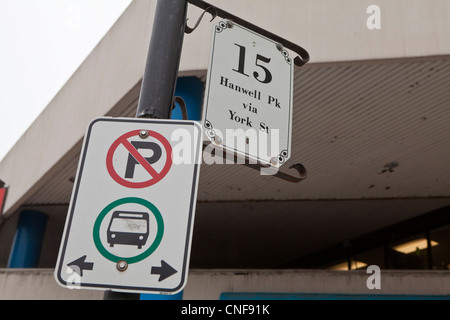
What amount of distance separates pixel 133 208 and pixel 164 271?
301 mm

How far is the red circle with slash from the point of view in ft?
7.61

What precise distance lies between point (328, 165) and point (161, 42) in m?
7.55

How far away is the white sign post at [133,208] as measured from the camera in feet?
6.96

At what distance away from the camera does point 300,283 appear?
10.4m

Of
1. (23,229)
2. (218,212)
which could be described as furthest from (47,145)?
(218,212)

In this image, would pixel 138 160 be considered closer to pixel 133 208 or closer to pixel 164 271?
pixel 133 208

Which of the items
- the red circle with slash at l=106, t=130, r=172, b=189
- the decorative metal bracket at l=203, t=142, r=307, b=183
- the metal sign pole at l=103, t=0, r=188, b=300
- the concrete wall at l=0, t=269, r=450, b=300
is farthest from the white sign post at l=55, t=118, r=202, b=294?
the concrete wall at l=0, t=269, r=450, b=300

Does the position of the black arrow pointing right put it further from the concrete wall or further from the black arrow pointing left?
the concrete wall

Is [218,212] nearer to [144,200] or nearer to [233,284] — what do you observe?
[233,284]

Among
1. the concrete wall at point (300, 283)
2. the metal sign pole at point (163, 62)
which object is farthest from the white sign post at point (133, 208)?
the concrete wall at point (300, 283)

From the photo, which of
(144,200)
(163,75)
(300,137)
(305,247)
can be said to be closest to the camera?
(144,200)

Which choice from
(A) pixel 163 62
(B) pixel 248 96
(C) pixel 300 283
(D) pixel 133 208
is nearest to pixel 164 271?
(D) pixel 133 208

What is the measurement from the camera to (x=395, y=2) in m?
7.54

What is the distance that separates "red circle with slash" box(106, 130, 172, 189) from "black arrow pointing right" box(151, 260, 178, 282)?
0.36 m
